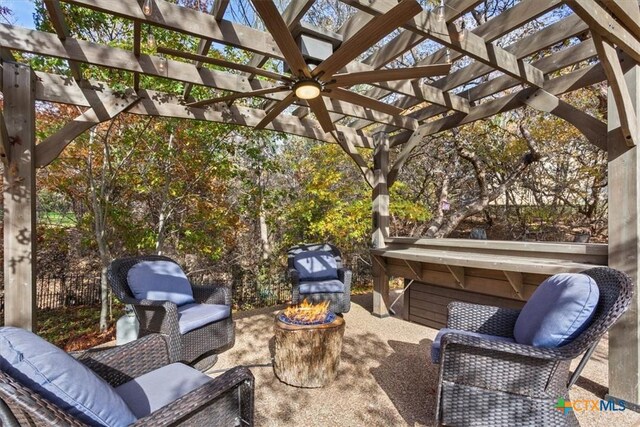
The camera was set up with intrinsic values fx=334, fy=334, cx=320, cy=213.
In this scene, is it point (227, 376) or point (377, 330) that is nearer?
point (227, 376)

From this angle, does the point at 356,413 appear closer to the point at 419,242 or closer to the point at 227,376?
the point at 227,376

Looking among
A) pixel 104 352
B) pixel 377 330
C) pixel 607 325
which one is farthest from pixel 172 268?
pixel 607 325

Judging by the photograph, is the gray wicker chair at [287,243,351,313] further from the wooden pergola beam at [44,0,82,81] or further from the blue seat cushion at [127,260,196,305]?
the wooden pergola beam at [44,0,82,81]

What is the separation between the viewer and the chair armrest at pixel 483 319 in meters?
2.56

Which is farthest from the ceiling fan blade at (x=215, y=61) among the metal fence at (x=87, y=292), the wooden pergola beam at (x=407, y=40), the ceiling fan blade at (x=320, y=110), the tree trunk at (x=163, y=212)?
the metal fence at (x=87, y=292)

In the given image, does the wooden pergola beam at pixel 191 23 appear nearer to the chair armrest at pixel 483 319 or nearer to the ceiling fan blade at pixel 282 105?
the ceiling fan blade at pixel 282 105

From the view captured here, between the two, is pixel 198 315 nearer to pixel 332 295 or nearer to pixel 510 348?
pixel 332 295

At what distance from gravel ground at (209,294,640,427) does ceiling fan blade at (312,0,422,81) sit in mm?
2359

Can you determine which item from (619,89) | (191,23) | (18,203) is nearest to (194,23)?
(191,23)

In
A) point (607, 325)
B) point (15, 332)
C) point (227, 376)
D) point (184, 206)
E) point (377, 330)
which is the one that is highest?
point (184, 206)

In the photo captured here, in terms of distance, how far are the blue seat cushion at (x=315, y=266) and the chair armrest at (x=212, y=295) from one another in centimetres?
141

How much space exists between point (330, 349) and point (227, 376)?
50.7 inches

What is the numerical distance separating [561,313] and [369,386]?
4.96ft

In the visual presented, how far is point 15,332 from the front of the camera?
1275 mm
